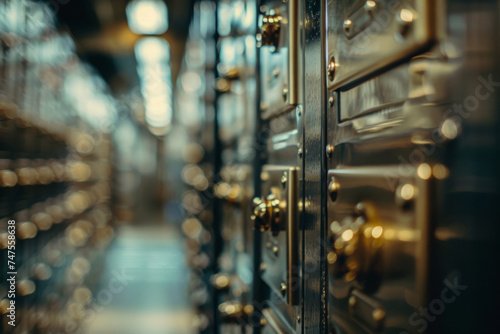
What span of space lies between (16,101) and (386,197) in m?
1.93

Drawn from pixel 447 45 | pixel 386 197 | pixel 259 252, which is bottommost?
pixel 259 252

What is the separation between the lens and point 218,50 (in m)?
2.15

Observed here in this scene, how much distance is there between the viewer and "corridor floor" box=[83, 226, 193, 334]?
3.82m

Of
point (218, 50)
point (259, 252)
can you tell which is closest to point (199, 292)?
point (218, 50)

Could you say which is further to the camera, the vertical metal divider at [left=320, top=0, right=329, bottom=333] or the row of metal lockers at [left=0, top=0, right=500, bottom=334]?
the vertical metal divider at [left=320, top=0, right=329, bottom=333]

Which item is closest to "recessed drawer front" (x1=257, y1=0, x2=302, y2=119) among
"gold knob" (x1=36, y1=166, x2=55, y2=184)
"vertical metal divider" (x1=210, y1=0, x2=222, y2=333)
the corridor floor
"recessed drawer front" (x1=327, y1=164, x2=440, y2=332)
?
"recessed drawer front" (x1=327, y1=164, x2=440, y2=332)

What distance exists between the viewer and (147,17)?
186 inches

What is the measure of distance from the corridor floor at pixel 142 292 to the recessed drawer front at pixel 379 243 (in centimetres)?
335

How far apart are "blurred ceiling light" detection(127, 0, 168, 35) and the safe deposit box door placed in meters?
3.61

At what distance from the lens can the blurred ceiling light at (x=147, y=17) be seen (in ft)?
14.1

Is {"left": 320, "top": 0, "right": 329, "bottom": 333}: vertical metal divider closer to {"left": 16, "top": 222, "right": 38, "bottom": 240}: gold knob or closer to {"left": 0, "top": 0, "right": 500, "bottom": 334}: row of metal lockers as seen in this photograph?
{"left": 0, "top": 0, "right": 500, "bottom": 334}: row of metal lockers

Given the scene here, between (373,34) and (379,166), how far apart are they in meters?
0.15

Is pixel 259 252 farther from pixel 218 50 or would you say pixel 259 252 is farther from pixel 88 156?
pixel 88 156

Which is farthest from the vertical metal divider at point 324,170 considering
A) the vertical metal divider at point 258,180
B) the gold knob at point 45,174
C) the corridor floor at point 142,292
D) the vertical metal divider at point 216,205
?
the corridor floor at point 142,292
